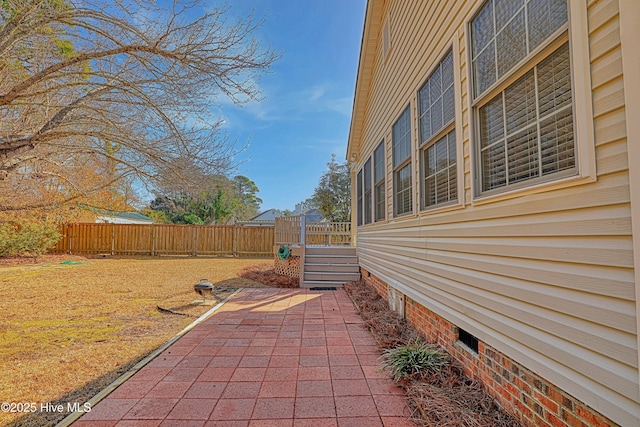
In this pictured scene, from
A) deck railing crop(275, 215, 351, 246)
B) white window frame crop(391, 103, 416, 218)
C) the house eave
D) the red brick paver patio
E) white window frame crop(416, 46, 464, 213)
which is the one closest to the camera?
the red brick paver patio

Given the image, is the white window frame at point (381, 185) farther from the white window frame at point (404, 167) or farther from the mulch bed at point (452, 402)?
the mulch bed at point (452, 402)

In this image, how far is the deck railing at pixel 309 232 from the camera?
946 centimetres

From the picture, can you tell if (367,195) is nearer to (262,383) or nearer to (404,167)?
(404,167)

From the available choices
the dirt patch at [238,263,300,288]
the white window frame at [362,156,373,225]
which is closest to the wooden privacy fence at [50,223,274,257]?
the dirt patch at [238,263,300,288]

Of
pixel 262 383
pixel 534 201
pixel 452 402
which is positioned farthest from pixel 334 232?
pixel 534 201

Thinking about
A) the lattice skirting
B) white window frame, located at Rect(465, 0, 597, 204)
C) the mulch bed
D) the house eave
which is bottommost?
the mulch bed

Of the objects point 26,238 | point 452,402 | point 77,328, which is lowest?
point 77,328

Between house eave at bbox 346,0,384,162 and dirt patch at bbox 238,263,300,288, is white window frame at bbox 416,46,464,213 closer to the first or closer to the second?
house eave at bbox 346,0,384,162

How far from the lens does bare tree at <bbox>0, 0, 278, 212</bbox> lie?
391 centimetres

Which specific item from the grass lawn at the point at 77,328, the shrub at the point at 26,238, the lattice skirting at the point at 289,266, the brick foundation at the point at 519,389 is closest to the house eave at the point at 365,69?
the lattice skirting at the point at 289,266

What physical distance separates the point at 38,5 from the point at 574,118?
5205 mm

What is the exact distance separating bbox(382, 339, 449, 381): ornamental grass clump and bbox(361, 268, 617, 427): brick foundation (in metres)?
0.13

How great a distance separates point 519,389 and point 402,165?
3437 millimetres

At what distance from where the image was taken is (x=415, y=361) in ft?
9.93
